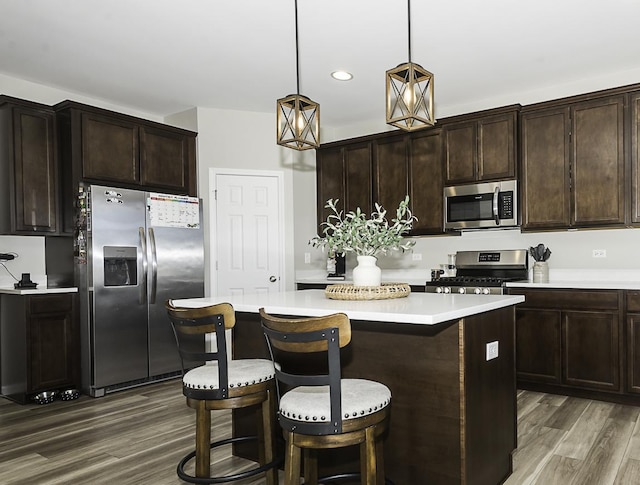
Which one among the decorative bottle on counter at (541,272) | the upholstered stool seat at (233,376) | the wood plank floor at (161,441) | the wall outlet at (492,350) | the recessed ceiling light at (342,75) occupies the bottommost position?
the wood plank floor at (161,441)

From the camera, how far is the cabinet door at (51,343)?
395 centimetres

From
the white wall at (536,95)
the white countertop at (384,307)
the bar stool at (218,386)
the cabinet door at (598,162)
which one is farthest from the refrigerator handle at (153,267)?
the cabinet door at (598,162)

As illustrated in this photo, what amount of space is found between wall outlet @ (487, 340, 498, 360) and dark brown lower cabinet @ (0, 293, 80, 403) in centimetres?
342

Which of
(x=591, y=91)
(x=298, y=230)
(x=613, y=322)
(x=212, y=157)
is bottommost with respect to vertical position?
(x=613, y=322)

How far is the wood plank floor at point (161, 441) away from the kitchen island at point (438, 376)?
0.45 m

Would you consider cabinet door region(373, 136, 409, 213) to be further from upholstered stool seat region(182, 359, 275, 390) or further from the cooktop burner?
upholstered stool seat region(182, 359, 275, 390)

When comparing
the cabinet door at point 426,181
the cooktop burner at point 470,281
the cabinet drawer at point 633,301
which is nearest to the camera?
the cabinet drawer at point 633,301

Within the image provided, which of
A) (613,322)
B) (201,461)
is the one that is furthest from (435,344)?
(613,322)

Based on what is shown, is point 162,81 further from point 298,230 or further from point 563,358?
point 563,358

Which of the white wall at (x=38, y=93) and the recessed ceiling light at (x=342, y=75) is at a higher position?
the recessed ceiling light at (x=342, y=75)

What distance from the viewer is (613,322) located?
3820 millimetres

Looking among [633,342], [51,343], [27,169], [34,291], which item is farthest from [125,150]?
[633,342]

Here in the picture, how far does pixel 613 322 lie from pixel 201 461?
3225 millimetres

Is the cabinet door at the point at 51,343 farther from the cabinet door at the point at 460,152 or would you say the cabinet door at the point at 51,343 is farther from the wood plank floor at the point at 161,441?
the cabinet door at the point at 460,152
